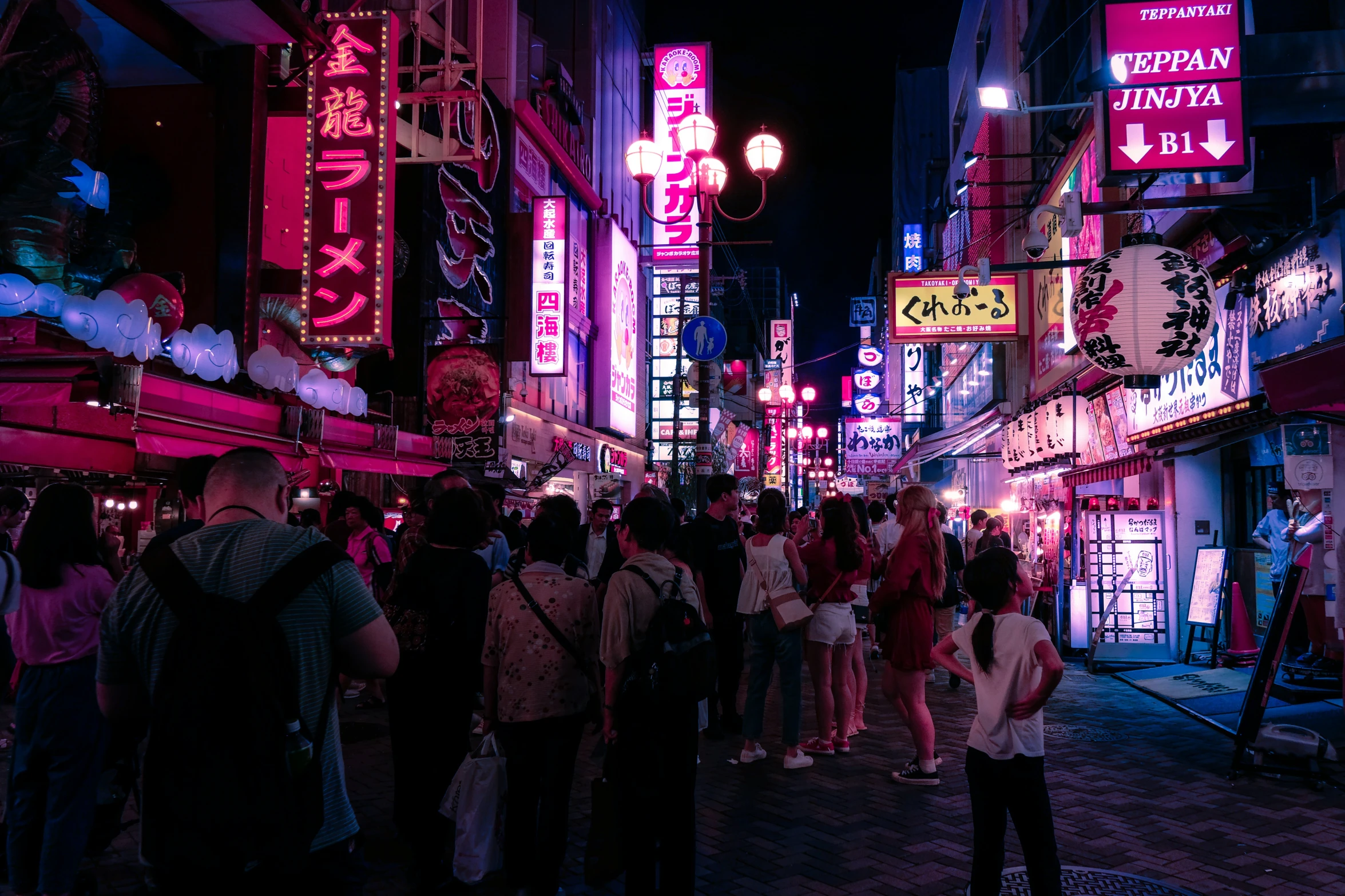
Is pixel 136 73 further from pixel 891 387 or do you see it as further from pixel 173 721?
pixel 891 387

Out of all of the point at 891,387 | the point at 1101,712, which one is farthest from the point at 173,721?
the point at 891,387

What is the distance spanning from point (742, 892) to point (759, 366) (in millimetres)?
80803

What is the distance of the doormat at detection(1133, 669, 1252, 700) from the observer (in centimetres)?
1016

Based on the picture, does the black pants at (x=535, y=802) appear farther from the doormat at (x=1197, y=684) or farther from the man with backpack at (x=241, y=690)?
the doormat at (x=1197, y=684)

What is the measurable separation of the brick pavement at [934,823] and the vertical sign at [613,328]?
23390 mm

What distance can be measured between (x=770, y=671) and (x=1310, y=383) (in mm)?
4663

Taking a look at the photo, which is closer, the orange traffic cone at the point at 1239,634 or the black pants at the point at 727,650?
the black pants at the point at 727,650

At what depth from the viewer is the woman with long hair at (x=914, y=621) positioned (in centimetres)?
702

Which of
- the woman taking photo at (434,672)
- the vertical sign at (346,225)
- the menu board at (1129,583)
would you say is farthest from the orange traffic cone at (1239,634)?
the vertical sign at (346,225)

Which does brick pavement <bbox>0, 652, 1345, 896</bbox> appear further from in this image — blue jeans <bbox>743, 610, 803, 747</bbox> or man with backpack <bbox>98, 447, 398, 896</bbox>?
man with backpack <bbox>98, 447, 398, 896</bbox>

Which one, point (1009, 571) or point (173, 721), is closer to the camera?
point (173, 721)

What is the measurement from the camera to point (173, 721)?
255cm

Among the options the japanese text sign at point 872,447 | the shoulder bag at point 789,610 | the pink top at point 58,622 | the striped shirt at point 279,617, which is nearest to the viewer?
the striped shirt at point 279,617

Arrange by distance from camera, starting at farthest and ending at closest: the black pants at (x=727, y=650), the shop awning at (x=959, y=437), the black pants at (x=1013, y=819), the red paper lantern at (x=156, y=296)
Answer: the shop awning at (x=959, y=437) < the red paper lantern at (x=156, y=296) < the black pants at (x=727, y=650) < the black pants at (x=1013, y=819)
